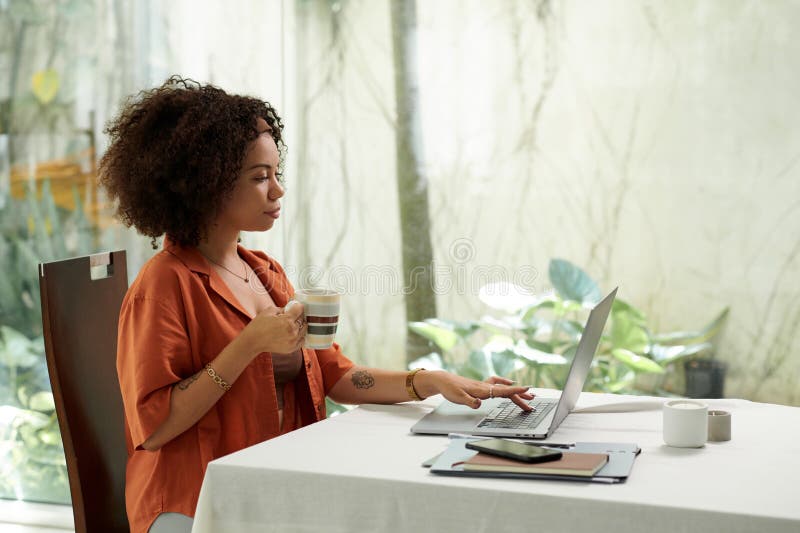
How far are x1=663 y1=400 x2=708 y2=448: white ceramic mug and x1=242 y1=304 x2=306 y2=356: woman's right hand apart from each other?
63cm

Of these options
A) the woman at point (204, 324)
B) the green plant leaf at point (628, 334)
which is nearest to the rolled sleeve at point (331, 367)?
the woman at point (204, 324)

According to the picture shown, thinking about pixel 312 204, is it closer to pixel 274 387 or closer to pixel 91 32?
pixel 91 32

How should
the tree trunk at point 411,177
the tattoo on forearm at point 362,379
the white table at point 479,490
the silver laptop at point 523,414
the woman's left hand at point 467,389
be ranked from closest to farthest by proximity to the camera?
the white table at point 479,490 → the silver laptop at point 523,414 → the woman's left hand at point 467,389 → the tattoo on forearm at point 362,379 → the tree trunk at point 411,177

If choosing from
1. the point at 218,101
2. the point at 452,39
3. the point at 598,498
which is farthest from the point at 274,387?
the point at 452,39

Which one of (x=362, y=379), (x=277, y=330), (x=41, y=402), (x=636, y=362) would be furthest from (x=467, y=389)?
(x=41, y=402)

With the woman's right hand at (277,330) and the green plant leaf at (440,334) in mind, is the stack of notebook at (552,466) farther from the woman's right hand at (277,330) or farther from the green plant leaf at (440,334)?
the green plant leaf at (440,334)

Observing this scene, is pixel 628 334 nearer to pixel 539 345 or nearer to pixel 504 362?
pixel 539 345

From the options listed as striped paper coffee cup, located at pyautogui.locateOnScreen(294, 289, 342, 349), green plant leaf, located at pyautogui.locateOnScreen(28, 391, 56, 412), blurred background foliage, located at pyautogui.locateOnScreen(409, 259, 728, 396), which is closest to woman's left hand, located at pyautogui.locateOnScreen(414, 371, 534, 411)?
striped paper coffee cup, located at pyautogui.locateOnScreen(294, 289, 342, 349)

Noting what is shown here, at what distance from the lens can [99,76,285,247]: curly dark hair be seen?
1771 millimetres

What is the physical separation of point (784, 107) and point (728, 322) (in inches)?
28.6

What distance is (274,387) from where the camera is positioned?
Result: 1.76 meters

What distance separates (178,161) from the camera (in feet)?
5.84

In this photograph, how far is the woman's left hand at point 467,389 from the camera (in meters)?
1.74

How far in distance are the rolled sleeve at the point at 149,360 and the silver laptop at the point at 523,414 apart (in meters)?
0.44
